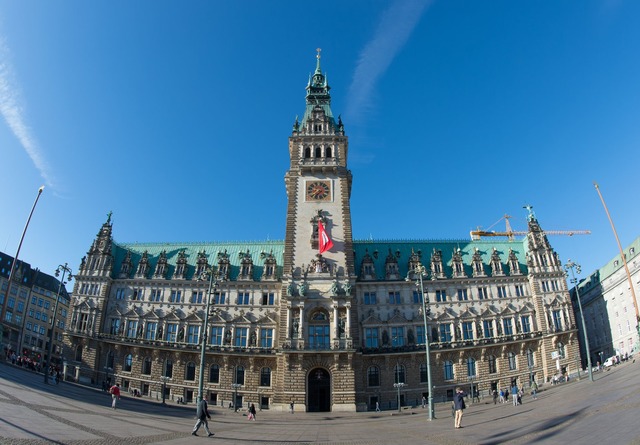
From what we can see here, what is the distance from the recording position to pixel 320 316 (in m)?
61.9

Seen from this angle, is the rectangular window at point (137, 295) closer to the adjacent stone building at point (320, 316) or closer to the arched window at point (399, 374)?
the adjacent stone building at point (320, 316)

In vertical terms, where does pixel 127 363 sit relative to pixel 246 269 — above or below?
below

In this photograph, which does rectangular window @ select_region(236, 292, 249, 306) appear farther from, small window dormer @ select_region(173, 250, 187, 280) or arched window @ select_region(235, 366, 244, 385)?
small window dormer @ select_region(173, 250, 187, 280)

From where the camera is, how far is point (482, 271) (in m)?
69.9

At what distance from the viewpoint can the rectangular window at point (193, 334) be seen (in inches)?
2621

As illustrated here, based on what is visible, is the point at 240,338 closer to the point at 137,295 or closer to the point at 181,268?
the point at 181,268

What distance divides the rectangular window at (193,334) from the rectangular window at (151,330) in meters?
5.29

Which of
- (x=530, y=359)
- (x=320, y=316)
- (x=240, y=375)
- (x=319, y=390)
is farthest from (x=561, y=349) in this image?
(x=240, y=375)

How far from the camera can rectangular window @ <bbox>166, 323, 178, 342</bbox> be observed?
66.6 meters

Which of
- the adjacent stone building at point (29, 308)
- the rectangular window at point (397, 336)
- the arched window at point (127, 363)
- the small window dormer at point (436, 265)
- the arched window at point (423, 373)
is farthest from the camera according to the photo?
the adjacent stone building at point (29, 308)

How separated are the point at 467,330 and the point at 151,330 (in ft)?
165

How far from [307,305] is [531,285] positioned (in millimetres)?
36842

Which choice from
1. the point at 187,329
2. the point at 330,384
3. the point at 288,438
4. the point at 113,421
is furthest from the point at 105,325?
the point at 288,438

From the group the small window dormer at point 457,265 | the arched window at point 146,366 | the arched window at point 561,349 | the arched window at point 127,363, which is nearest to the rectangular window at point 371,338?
the small window dormer at point 457,265
